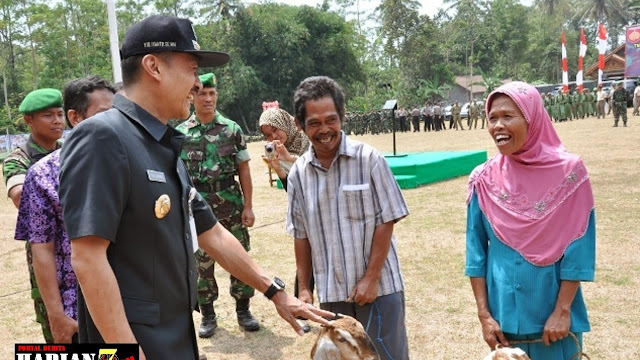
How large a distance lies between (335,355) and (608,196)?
806cm

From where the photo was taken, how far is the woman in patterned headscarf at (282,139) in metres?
3.97

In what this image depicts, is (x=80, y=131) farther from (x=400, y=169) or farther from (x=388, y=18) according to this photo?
(x=388, y=18)

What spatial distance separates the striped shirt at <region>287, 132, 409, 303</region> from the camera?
260 centimetres

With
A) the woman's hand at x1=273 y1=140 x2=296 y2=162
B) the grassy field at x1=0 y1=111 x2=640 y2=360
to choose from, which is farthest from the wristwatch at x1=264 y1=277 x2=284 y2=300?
the grassy field at x1=0 y1=111 x2=640 y2=360

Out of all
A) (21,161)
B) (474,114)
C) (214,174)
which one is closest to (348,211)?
(21,161)

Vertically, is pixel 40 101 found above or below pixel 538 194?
above

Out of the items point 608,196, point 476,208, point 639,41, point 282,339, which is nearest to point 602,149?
point 608,196

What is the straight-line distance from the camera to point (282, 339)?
14.5 ft

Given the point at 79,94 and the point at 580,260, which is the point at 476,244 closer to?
the point at 580,260

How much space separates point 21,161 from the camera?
307 cm

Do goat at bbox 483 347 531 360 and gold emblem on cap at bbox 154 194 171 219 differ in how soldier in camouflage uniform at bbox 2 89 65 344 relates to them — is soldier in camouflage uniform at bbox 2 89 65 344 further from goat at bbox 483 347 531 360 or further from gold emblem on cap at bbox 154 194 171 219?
goat at bbox 483 347 531 360

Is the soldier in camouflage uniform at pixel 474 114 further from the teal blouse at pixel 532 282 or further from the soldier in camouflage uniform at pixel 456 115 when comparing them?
the teal blouse at pixel 532 282

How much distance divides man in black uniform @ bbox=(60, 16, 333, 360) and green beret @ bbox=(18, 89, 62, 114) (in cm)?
146

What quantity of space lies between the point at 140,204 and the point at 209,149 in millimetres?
2852
